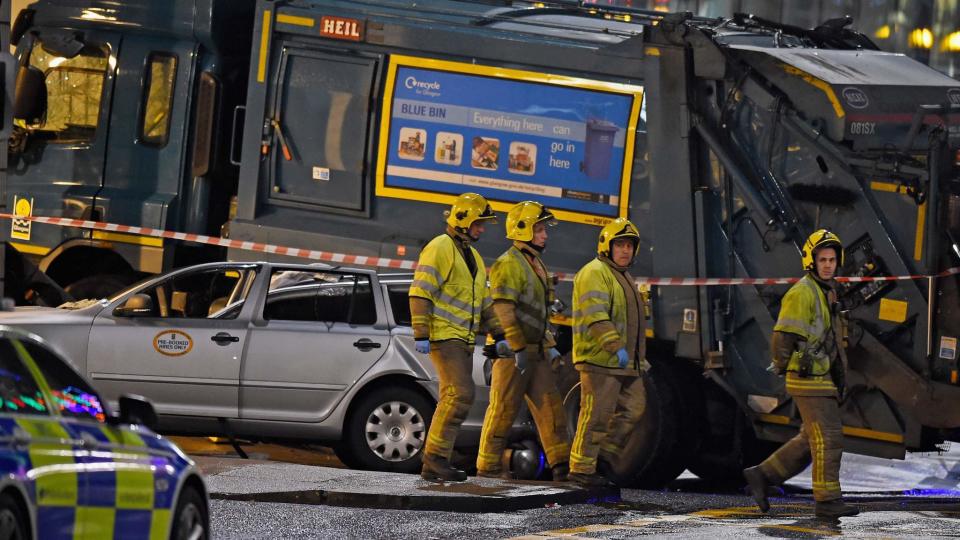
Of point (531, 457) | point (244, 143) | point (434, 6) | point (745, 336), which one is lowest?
point (531, 457)

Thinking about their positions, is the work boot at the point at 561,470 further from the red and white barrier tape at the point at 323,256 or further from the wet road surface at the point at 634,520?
the red and white barrier tape at the point at 323,256

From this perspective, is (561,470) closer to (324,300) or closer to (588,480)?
(588,480)

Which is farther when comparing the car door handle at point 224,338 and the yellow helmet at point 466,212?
the car door handle at point 224,338

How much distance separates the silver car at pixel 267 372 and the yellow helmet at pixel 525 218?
1184 mm

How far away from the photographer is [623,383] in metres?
11.7

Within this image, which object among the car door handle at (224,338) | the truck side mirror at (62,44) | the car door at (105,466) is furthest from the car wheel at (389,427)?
the car door at (105,466)

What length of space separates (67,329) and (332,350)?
5.73 feet

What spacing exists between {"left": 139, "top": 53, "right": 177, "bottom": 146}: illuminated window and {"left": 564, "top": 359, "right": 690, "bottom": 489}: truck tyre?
13.6 feet

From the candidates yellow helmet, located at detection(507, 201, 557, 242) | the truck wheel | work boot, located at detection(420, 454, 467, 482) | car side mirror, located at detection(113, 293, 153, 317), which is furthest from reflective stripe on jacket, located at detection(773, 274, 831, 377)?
the truck wheel

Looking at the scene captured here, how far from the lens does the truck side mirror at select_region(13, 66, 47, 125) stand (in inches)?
580

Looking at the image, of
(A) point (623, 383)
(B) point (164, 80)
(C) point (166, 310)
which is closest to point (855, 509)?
(A) point (623, 383)

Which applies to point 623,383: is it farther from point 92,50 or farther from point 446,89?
point 92,50

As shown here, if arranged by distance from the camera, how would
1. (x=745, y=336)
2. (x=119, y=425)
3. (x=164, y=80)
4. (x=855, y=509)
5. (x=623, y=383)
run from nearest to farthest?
(x=119, y=425)
(x=855, y=509)
(x=623, y=383)
(x=745, y=336)
(x=164, y=80)

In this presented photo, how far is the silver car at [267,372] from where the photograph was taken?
493 inches
